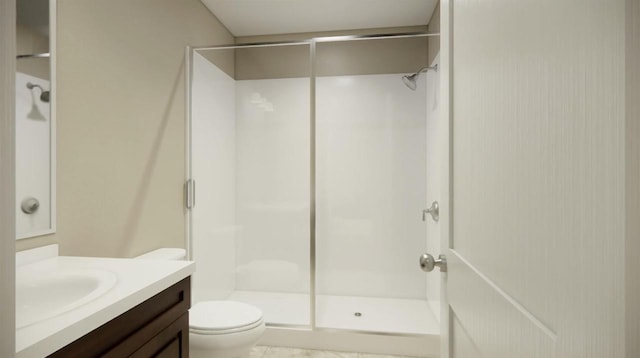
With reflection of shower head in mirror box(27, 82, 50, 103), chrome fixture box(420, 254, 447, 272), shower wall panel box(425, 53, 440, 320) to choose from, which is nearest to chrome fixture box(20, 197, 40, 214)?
reflection of shower head in mirror box(27, 82, 50, 103)

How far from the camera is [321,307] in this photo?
2.67 metres

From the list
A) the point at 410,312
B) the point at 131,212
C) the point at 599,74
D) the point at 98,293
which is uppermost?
the point at 599,74

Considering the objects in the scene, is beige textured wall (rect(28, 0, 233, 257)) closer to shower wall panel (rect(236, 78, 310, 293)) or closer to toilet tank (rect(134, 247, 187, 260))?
toilet tank (rect(134, 247, 187, 260))

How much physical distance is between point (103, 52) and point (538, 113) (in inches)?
68.3

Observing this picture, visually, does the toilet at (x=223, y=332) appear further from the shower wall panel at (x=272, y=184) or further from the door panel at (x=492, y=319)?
the door panel at (x=492, y=319)

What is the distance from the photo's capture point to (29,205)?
1239 mm

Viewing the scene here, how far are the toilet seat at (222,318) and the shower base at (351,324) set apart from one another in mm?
684

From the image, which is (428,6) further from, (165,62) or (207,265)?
(207,265)

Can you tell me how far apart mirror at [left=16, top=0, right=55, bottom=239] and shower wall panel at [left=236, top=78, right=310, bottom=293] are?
60.8 inches

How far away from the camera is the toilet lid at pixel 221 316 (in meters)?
A: 1.66

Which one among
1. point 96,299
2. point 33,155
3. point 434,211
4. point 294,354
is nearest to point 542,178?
point 96,299

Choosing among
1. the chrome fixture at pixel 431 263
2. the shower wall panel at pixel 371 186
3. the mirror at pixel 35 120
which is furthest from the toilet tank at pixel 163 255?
the chrome fixture at pixel 431 263

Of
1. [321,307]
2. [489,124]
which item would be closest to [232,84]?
[321,307]

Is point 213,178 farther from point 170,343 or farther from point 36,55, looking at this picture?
point 170,343
